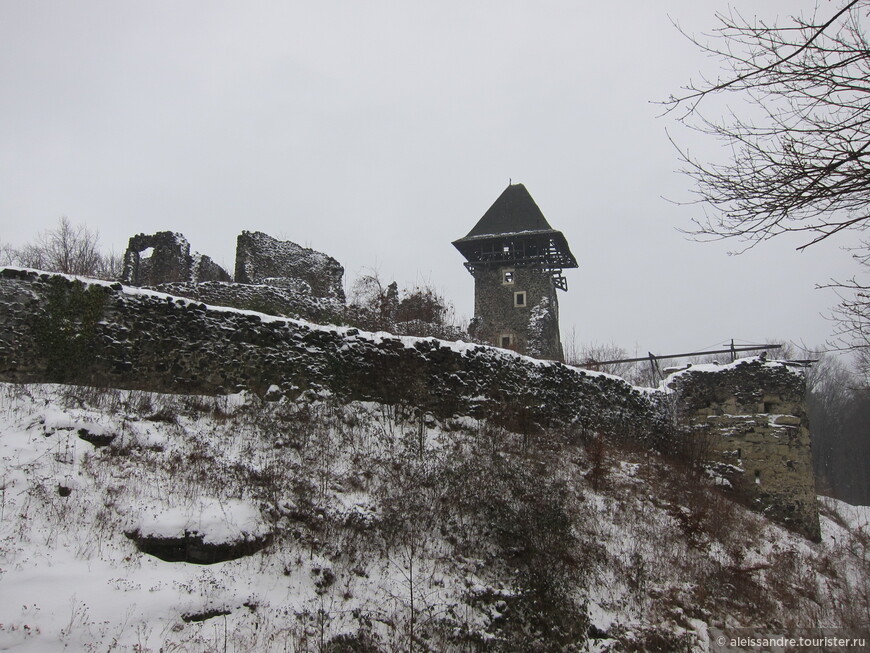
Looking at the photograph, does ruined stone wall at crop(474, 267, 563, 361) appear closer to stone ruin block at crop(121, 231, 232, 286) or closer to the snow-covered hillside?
stone ruin block at crop(121, 231, 232, 286)

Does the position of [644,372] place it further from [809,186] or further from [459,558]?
[809,186]

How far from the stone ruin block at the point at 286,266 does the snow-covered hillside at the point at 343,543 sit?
8.57 metres

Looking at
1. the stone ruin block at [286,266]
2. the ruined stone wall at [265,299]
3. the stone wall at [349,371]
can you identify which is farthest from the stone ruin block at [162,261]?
the stone wall at [349,371]

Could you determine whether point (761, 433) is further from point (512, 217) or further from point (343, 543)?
point (512, 217)

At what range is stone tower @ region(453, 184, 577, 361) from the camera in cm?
2741

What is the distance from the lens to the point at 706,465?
43.1ft

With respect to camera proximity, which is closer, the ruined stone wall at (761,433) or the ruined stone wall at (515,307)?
the ruined stone wall at (761,433)

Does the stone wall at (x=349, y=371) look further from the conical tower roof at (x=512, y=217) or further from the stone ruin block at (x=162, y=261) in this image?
the conical tower roof at (x=512, y=217)

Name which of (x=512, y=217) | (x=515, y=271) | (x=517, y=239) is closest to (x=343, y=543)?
(x=515, y=271)

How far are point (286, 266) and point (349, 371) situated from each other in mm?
9018

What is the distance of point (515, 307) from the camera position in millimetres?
27906

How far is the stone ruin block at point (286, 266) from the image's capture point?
17578 mm

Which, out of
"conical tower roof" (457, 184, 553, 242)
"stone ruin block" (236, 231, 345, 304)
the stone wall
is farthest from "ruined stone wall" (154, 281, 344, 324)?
"conical tower roof" (457, 184, 553, 242)

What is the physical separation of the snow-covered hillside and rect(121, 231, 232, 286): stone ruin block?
983cm
